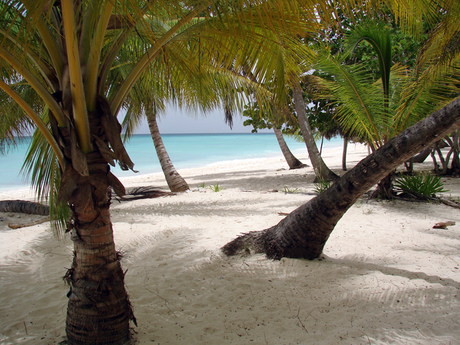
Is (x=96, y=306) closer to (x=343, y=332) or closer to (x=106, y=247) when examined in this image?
(x=106, y=247)

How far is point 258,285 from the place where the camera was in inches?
104

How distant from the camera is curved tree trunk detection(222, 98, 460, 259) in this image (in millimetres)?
2285

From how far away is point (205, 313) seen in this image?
2.30m

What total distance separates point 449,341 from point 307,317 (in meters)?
0.83

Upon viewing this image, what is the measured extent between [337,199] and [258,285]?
102 centimetres

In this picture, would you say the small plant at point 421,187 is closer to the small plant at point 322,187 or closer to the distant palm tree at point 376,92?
the distant palm tree at point 376,92

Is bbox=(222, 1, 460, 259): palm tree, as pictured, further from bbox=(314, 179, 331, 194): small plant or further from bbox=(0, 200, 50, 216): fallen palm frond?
bbox=(0, 200, 50, 216): fallen palm frond

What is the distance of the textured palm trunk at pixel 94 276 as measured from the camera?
1838 mm

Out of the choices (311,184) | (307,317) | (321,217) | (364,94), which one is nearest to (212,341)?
(307,317)

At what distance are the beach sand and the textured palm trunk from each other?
287 mm

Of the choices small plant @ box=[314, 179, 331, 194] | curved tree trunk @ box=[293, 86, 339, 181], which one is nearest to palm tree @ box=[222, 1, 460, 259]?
small plant @ box=[314, 179, 331, 194]

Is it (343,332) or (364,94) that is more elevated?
(364,94)

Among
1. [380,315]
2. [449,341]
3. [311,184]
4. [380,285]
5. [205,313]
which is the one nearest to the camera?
[449,341]

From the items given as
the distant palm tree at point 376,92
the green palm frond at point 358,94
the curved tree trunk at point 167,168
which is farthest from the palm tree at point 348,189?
the curved tree trunk at point 167,168
